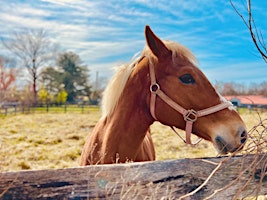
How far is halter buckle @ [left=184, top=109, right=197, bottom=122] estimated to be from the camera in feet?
6.32

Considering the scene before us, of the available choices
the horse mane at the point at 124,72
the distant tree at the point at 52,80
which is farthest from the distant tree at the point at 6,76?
the horse mane at the point at 124,72

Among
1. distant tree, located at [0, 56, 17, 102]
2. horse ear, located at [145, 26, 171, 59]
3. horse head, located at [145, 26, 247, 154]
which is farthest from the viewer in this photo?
distant tree, located at [0, 56, 17, 102]

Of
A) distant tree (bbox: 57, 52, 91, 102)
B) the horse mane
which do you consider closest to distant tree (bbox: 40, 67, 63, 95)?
distant tree (bbox: 57, 52, 91, 102)

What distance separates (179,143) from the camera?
748 cm

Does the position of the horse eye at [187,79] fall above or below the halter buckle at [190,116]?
above

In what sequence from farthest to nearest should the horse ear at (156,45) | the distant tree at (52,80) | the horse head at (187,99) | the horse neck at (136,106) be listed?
the distant tree at (52,80) < the horse neck at (136,106) < the horse ear at (156,45) < the horse head at (187,99)

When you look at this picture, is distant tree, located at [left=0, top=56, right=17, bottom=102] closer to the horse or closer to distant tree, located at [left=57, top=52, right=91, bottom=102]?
distant tree, located at [left=57, top=52, right=91, bottom=102]

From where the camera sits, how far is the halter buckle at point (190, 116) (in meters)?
1.93

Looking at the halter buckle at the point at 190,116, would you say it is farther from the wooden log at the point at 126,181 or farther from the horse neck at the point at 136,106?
the wooden log at the point at 126,181

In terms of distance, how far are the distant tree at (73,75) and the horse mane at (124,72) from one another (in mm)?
35846

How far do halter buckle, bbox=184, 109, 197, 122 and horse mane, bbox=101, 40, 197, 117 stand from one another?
0.41 m

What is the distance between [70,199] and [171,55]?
1428mm

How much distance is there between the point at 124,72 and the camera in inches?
87.9

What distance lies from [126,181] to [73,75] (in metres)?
38.4
